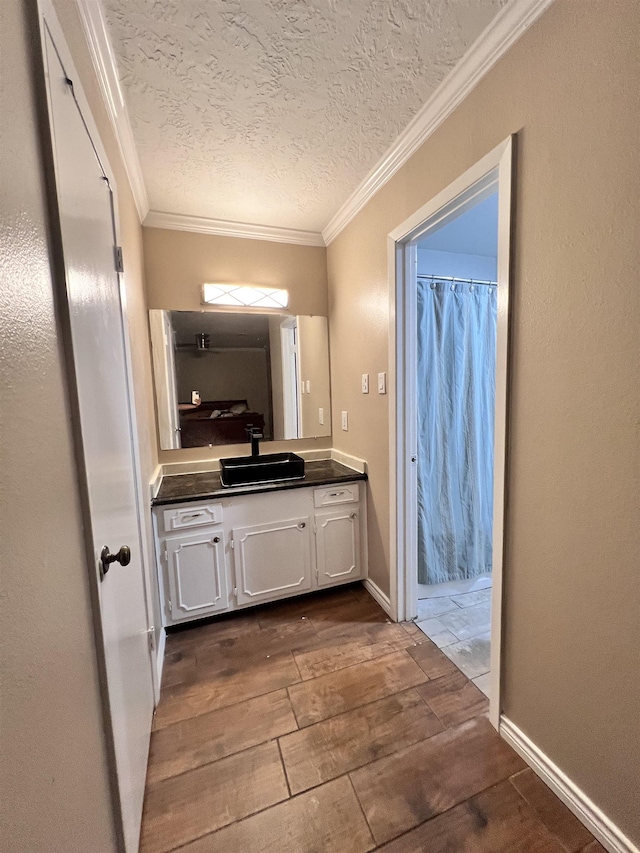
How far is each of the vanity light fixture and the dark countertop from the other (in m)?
1.17

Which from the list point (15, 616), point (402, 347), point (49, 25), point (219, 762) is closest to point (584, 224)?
point (402, 347)

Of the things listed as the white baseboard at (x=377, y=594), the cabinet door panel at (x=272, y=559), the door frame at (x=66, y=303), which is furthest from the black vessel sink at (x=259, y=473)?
the door frame at (x=66, y=303)

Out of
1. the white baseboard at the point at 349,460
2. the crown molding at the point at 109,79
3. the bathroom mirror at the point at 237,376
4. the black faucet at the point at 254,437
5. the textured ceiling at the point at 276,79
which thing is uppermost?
the textured ceiling at the point at 276,79

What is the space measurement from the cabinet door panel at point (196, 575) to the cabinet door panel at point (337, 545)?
600 mm

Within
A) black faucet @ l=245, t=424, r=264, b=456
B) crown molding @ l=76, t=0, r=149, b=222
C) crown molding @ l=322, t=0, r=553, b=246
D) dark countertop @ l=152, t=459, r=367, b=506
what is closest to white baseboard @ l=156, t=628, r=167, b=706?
dark countertop @ l=152, t=459, r=367, b=506

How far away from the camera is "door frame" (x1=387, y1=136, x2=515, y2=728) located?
3.88ft

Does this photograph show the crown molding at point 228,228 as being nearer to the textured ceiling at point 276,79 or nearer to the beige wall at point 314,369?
the textured ceiling at point 276,79

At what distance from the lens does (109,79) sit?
1.19 meters

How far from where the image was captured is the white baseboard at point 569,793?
980 millimetres

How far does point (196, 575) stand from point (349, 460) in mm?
1186

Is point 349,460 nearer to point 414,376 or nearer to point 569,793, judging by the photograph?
point 414,376

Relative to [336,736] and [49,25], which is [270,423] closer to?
[336,736]

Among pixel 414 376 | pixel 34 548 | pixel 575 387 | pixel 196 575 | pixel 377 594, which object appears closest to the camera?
pixel 34 548

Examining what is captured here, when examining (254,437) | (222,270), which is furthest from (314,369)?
(222,270)
